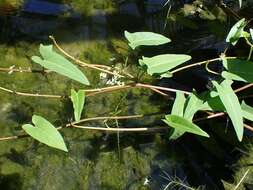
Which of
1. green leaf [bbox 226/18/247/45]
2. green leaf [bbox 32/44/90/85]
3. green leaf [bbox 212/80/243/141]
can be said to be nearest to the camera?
green leaf [bbox 212/80/243/141]

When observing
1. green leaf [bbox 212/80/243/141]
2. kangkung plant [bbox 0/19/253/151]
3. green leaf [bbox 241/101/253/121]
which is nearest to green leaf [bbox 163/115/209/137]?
kangkung plant [bbox 0/19/253/151]

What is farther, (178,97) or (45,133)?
(178,97)

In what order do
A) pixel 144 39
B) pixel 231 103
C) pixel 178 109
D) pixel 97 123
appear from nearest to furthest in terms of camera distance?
1. pixel 231 103
2. pixel 178 109
3. pixel 144 39
4. pixel 97 123

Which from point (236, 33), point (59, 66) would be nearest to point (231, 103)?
point (236, 33)

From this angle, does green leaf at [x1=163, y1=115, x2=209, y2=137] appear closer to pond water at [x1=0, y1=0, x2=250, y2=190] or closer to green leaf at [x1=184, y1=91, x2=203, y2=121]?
green leaf at [x1=184, y1=91, x2=203, y2=121]

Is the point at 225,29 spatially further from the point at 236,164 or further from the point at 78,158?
the point at 78,158

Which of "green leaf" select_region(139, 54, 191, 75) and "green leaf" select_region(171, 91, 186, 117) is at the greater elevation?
"green leaf" select_region(139, 54, 191, 75)

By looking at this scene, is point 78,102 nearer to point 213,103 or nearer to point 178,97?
point 178,97
